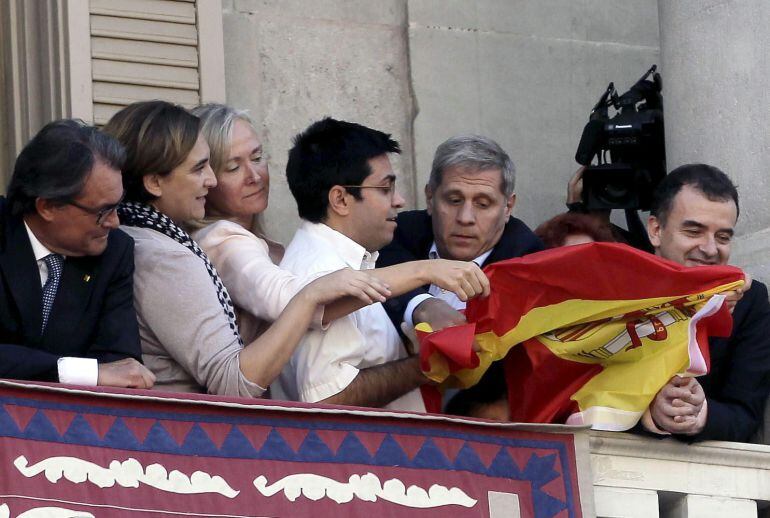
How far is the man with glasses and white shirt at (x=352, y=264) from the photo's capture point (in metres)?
6.54

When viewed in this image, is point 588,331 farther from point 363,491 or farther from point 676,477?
point 363,491

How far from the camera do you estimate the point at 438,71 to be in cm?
917

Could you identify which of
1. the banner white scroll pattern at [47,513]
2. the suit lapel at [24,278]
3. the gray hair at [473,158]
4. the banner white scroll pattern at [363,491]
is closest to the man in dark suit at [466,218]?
the gray hair at [473,158]

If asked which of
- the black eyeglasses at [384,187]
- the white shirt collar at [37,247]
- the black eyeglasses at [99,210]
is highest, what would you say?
the black eyeglasses at [384,187]

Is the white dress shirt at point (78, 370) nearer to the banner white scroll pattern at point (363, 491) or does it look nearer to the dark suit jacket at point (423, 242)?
the banner white scroll pattern at point (363, 491)

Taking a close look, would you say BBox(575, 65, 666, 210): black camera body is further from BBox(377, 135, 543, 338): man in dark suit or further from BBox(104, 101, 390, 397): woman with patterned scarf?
BBox(104, 101, 390, 397): woman with patterned scarf

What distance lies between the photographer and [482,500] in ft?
21.2

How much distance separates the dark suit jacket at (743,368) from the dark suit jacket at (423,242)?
69 cm

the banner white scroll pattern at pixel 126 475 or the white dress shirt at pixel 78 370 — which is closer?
the banner white scroll pattern at pixel 126 475

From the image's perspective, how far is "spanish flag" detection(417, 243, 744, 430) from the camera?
650 centimetres

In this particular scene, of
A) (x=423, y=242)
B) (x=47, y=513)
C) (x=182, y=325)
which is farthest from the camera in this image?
(x=423, y=242)

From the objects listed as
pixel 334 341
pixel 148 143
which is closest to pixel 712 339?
pixel 334 341

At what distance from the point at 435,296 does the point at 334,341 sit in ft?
1.92

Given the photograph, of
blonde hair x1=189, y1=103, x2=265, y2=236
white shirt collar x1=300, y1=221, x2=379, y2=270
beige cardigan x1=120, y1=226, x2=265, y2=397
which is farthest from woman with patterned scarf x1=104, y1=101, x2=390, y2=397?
white shirt collar x1=300, y1=221, x2=379, y2=270
